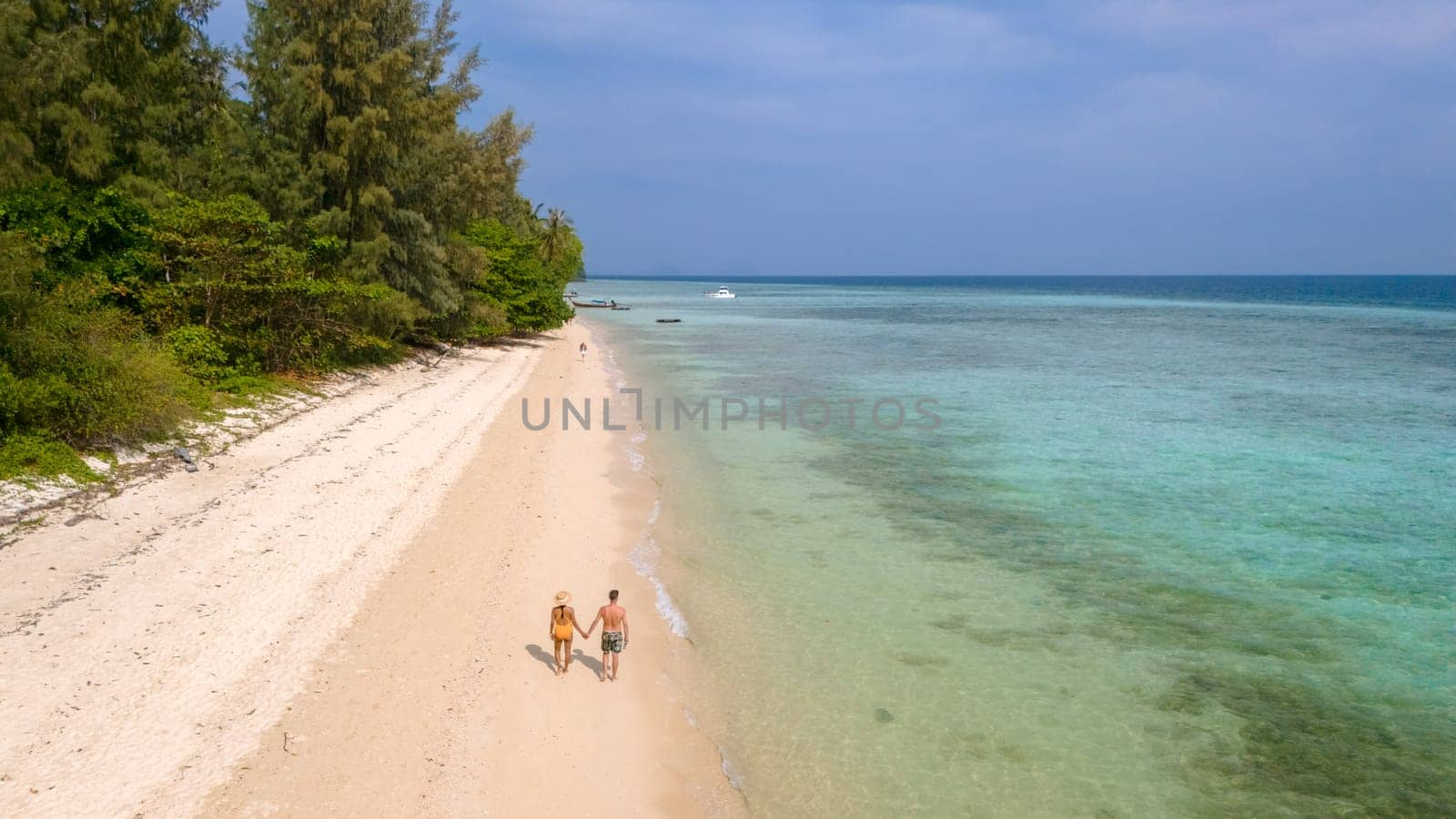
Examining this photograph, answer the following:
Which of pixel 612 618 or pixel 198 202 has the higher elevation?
pixel 198 202

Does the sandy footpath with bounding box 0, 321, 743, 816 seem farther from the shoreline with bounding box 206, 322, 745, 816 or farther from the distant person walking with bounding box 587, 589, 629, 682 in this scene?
the distant person walking with bounding box 587, 589, 629, 682

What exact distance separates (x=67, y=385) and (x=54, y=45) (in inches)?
476

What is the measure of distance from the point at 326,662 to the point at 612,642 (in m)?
3.38

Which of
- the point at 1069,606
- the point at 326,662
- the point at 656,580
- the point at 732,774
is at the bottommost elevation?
the point at 732,774

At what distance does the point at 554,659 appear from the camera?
10344 mm

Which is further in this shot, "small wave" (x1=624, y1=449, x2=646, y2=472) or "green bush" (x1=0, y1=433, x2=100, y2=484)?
"small wave" (x1=624, y1=449, x2=646, y2=472)

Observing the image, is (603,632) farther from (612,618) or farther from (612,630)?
(612,618)

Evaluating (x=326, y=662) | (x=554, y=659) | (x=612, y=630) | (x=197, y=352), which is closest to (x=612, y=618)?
(x=612, y=630)

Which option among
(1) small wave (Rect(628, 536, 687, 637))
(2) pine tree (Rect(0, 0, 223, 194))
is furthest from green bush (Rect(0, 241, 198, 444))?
(1) small wave (Rect(628, 536, 687, 637))

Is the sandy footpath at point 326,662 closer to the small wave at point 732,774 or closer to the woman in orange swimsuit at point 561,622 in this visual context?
the small wave at point 732,774

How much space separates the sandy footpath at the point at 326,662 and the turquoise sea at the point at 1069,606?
4.51 ft

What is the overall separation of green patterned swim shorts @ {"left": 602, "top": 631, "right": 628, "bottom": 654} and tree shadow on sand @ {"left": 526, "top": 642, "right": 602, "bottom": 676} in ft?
1.56

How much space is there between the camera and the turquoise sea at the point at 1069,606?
8.88 metres

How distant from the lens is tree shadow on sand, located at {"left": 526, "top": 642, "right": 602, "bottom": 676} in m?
10.3
